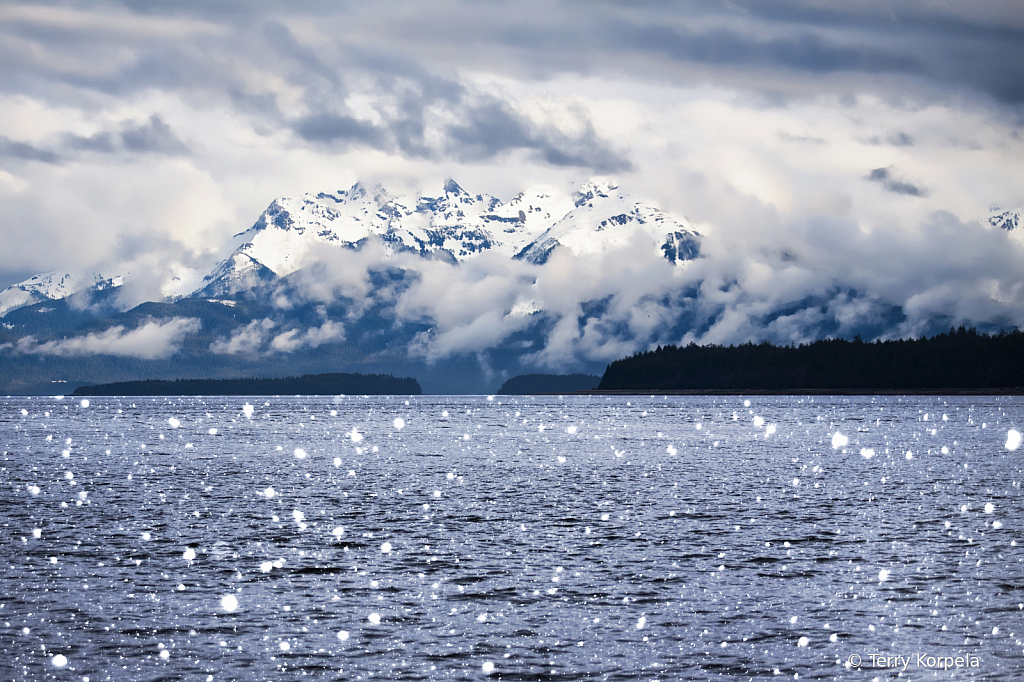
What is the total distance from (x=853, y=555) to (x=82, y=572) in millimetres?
28424

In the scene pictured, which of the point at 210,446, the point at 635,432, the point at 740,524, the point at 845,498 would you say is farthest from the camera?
the point at 635,432

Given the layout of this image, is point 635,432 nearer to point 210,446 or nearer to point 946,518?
point 210,446

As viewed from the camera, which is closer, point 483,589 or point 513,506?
point 483,589

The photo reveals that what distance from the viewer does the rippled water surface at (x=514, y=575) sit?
2381 cm

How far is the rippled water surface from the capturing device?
23812 millimetres

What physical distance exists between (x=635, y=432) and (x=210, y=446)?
6341 centimetres

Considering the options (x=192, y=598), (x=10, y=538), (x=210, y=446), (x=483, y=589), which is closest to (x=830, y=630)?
(x=483, y=589)

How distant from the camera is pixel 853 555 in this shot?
122 feet

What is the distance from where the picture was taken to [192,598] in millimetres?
30281

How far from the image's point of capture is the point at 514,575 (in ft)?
111

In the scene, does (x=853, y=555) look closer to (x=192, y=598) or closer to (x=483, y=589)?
(x=483, y=589)

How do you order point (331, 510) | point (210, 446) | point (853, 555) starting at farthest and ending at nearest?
point (210, 446) → point (331, 510) → point (853, 555)

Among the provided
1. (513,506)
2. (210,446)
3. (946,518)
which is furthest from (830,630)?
(210,446)

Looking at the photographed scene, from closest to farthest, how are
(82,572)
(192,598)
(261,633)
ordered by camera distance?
(261,633) → (192,598) → (82,572)
